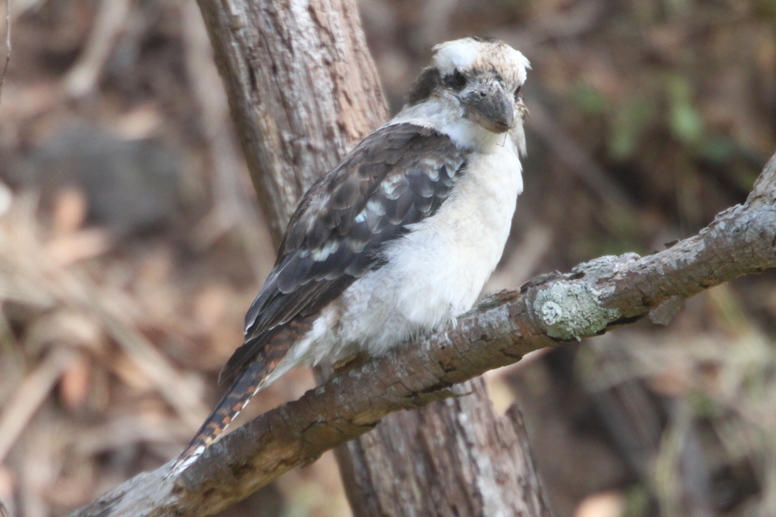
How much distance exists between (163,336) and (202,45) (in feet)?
6.86

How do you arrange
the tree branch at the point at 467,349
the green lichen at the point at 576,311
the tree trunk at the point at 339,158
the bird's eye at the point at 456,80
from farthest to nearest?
the tree trunk at the point at 339,158, the bird's eye at the point at 456,80, the green lichen at the point at 576,311, the tree branch at the point at 467,349

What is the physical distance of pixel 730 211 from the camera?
1.62 m

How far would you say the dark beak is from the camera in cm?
240

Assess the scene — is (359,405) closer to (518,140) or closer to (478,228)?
(478,228)

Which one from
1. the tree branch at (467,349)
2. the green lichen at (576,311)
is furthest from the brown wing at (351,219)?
the green lichen at (576,311)

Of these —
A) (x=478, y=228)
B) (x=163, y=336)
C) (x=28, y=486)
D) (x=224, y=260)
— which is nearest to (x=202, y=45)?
(x=224, y=260)

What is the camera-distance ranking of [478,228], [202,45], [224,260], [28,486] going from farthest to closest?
[202,45], [224,260], [28,486], [478,228]

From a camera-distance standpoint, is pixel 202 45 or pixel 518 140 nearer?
pixel 518 140

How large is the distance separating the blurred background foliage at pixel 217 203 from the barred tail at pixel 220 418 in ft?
6.26

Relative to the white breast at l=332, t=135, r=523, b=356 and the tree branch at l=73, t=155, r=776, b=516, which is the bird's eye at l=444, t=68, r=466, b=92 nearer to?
the white breast at l=332, t=135, r=523, b=356

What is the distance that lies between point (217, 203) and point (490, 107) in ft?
10.6

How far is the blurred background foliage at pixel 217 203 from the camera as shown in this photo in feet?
14.8

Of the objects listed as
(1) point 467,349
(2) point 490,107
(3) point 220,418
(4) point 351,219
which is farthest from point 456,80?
(3) point 220,418

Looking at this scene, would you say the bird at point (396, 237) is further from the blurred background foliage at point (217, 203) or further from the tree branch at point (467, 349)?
the blurred background foliage at point (217, 203)
